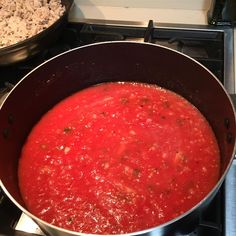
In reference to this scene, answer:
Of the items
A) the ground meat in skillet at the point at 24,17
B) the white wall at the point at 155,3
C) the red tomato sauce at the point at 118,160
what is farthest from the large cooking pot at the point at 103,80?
the white wall at the point at 155,3

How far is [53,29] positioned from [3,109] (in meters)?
0.35

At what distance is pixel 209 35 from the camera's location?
133cm

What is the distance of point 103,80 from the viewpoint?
1.31 m

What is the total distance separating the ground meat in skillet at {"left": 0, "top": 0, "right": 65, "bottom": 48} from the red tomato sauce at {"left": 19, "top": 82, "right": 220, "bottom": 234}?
0.29 meters

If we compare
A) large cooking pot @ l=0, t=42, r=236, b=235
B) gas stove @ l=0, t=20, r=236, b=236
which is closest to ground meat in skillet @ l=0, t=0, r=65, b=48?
gas stove @ l=0, t=20, r=236, b=236

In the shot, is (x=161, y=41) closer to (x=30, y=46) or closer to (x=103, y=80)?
(x=103, y=80)

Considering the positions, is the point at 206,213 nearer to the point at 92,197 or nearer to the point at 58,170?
the point at 92,197

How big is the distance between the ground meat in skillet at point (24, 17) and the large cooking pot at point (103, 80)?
0.71 ft

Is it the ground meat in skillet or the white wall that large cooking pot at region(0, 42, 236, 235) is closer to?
the ground meat in skillet

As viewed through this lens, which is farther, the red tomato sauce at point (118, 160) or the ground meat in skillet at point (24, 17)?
the ground meat in skillet at point (24, 17)

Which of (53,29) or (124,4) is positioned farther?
(124,4)

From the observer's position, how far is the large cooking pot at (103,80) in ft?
3.35

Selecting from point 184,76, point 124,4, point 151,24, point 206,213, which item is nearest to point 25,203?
point 206,213

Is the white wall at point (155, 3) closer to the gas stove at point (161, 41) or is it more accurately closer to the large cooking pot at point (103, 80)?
the gas stove at point (161, 41)
